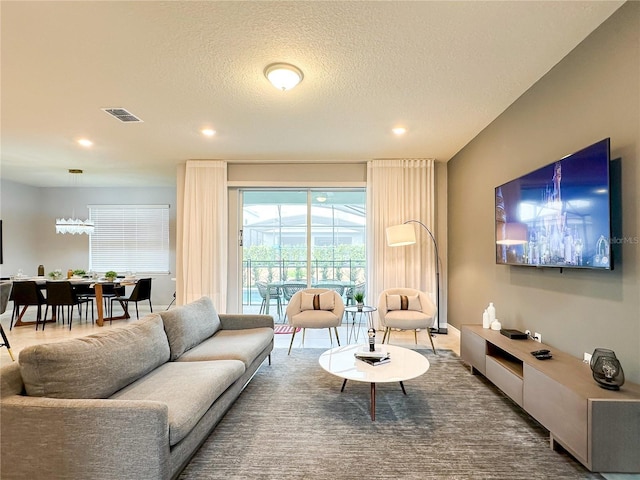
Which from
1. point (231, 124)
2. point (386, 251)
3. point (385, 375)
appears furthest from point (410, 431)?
point (231, 124)

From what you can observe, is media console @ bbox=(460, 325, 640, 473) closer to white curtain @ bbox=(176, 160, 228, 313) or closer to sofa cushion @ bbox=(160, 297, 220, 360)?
sofa cushion @ bbox=(160, 297, 220, 360)

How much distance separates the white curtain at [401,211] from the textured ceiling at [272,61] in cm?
79

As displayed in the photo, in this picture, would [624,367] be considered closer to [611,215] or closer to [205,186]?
[611,215]

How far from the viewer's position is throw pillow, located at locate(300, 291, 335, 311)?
4.36m

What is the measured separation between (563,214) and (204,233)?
15.6ft

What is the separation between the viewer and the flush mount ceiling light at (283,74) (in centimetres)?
260

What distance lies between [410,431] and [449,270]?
350 cm

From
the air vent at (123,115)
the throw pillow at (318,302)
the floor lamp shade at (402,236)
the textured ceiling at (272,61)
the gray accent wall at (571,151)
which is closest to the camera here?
the gray accent wall at (571,151)

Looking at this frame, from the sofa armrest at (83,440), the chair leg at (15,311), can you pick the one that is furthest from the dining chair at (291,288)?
the chair leg at (15,311)

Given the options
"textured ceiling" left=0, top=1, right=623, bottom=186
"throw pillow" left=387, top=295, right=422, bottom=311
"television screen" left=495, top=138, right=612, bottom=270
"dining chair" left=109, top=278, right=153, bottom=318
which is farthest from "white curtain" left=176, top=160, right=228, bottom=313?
"television screen" left=495, top=138, right=612, bottom=270

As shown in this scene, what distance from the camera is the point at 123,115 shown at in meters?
3.62

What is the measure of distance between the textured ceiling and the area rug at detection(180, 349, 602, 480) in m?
2.77

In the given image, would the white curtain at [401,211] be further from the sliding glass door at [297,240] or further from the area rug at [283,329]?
the area rug at [283,329]

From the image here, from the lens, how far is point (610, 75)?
6.99 ft
